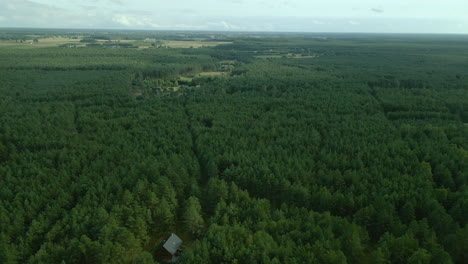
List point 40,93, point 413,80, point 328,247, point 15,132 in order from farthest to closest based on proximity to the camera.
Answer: point 413,80 < point 40,93 < point 15,132 < point 328,247

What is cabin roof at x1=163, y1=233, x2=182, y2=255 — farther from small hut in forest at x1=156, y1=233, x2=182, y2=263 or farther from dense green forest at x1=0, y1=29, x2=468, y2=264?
dense green forest at x1=0, y1=29, x2=468, y2=264

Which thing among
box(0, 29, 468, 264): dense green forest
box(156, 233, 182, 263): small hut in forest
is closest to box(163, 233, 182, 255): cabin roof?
box(156, 233, 182, 263): small hut in forest

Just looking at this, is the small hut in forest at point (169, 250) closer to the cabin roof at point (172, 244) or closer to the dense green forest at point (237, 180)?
the cabin roof at point (172, 244)

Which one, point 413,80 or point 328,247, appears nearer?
point 328,247

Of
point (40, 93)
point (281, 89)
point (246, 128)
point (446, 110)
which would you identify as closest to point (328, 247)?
point (246, 128)

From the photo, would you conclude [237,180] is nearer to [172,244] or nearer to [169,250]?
[172,244]

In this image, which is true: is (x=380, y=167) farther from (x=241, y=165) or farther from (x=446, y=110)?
(x=446, y=110)

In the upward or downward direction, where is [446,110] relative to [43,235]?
upward
